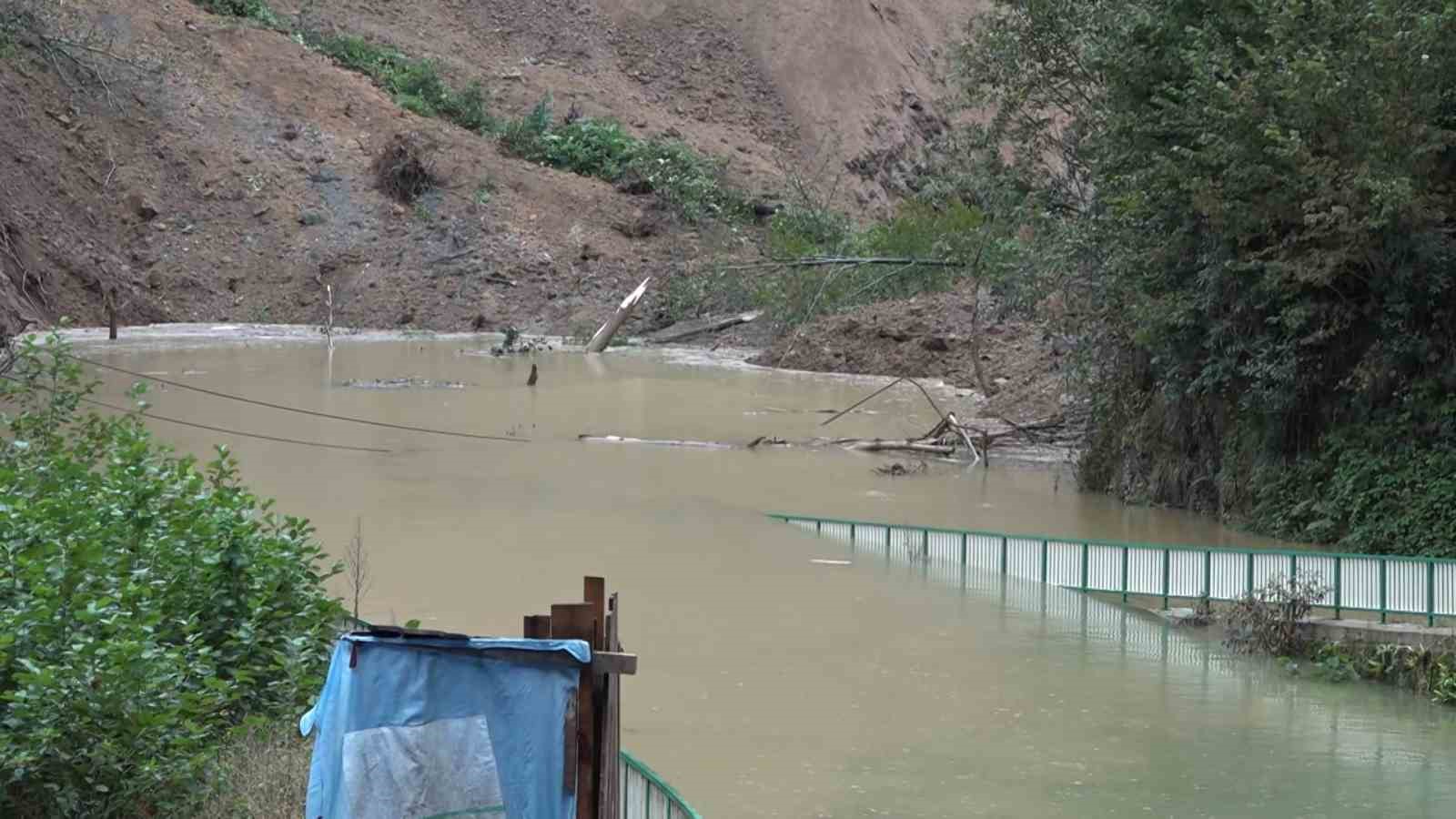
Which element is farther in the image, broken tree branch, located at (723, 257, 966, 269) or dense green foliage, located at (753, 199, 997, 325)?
dense green foliage, located at (753, 199, 997, 325)

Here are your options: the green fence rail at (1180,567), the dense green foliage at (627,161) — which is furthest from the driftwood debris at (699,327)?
the green fence rail at (1180,567)

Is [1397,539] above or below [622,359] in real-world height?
below

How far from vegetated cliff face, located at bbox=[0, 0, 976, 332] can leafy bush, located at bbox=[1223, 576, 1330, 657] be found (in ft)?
92.2

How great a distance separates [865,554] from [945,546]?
84cm

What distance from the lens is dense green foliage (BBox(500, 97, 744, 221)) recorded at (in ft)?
164

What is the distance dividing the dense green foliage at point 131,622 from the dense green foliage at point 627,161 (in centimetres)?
3860

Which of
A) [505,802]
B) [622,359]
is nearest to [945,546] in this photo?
[505,802]

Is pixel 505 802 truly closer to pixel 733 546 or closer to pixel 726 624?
pixel 726 624

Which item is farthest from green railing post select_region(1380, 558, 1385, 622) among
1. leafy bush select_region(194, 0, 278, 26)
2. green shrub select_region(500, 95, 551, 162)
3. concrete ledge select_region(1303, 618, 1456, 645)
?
leafy bush select_region(194, 0, 278, 26)

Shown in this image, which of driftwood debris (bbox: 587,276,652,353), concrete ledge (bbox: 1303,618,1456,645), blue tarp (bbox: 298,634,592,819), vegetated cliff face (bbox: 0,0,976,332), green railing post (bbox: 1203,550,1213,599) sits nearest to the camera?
blue tarp (bbox: 298,634,592,819)

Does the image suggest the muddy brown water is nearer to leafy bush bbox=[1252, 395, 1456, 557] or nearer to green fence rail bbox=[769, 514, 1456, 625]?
green fence rail bbox=[769, 514, 1456, 625]

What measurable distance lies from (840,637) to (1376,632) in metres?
3.91

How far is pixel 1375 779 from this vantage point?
32.7 ft

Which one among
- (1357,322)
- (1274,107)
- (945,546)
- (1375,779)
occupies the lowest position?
(1375,779)
